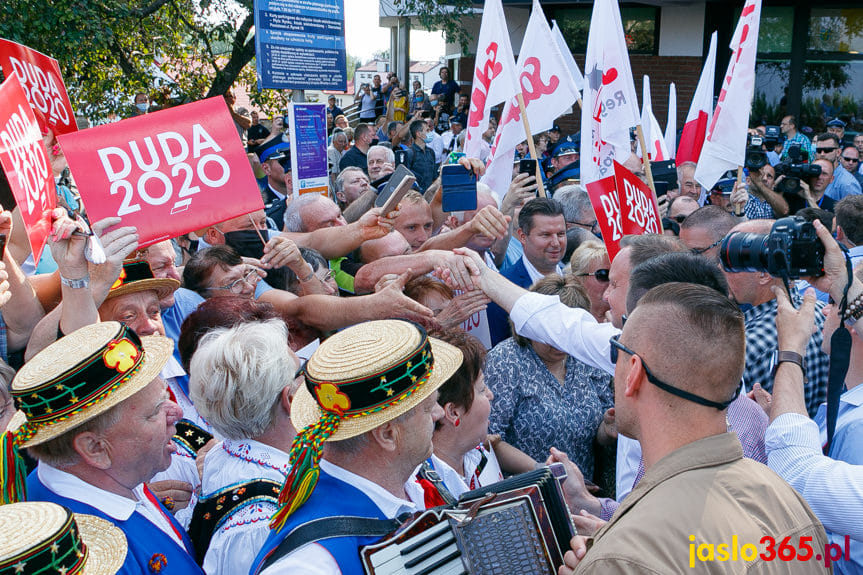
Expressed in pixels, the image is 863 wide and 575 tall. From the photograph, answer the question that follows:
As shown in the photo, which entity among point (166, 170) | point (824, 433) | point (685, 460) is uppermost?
point (166, 170)

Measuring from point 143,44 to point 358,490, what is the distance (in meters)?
10.6

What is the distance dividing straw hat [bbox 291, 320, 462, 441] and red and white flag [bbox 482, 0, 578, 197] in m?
4.77

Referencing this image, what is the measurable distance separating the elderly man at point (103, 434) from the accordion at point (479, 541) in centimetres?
81

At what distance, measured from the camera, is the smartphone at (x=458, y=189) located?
A: 534 cm

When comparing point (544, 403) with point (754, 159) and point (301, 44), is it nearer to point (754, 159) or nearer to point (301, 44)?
point (754, 159)

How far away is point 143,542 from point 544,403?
211cm

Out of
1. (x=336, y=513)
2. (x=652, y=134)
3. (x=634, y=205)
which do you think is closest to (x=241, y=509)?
(x=336, y=513)

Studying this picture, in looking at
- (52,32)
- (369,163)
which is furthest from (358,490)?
(52,32)

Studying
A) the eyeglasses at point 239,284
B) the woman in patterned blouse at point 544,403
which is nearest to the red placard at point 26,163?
the eyeglasses at point 239,284

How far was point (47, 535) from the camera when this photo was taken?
63.1 inches

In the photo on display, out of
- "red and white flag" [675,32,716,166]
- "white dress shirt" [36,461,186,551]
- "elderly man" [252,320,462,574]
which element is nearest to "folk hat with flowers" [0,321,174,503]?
"white dress shirt" [36,461,186,551]

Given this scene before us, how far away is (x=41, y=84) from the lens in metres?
4.45

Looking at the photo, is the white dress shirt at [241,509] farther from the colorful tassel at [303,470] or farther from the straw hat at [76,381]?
the straw hat at [76,381]

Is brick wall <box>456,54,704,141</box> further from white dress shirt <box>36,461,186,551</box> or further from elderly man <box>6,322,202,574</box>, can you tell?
white dress shirt <box>36,461,186,551</box>
